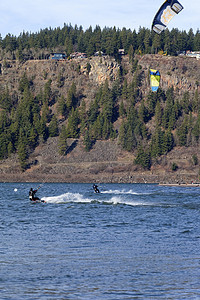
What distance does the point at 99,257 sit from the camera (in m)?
17.9

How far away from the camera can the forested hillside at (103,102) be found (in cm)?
11650

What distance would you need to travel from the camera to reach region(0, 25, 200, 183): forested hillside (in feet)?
382

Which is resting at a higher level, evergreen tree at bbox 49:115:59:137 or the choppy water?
evergreen tree at bbox 49:115:59:137

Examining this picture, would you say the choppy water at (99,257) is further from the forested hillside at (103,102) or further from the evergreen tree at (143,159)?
the forested hillside at (103,102)

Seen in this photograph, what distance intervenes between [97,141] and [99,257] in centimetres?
10300

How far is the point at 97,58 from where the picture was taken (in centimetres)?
14462

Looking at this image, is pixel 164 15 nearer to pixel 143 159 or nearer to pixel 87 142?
pixel 143 159

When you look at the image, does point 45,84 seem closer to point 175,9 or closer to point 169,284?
point 175,9

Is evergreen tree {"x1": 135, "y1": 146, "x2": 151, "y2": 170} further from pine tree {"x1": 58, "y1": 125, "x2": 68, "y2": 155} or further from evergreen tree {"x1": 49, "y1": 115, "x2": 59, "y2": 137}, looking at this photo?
evergreen tree {"x1": 49, "y1": 115, "x2": 59, "y2": 137}

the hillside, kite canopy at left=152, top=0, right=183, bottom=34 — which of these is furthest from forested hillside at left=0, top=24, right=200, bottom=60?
kite canopy at left=152, top=0, right=183, bottom=34

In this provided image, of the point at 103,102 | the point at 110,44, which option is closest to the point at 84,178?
the point at 103,102

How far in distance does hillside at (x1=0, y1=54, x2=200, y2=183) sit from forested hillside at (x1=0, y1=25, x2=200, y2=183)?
11.9 inches

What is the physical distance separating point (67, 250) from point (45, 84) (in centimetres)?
11999

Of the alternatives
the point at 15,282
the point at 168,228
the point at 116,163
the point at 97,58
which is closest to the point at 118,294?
the point at 15,282
